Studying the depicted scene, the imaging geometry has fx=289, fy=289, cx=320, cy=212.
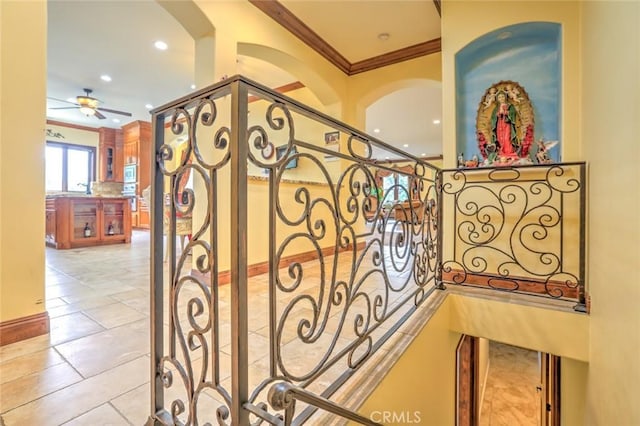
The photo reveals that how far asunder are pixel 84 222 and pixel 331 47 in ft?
14.6

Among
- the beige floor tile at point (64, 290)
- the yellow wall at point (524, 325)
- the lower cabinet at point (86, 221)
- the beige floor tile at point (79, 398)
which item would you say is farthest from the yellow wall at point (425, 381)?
the lower cabinet at point (86, 221)

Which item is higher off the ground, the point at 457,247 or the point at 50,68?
the point at 50,68

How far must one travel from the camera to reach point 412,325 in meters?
1.75

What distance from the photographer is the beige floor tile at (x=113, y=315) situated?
1707mm

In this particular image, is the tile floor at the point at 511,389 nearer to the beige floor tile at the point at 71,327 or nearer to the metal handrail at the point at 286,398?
the metal handrail at the point at 286,398

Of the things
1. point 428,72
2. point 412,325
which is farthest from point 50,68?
point 412,325

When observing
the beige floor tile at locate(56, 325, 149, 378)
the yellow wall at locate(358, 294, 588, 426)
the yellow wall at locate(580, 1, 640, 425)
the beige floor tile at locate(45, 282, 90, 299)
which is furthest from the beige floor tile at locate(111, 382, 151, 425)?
the yellow wall at locate(580, 1, 640, 425)

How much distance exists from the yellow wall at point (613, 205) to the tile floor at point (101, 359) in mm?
957

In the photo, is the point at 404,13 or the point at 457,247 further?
the point at 404,13

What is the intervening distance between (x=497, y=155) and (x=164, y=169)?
103 inches

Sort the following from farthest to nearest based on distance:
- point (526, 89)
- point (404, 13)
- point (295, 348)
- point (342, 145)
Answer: point (342, 145)
point (404, 13)
point (526, 89)
point (295, 348)

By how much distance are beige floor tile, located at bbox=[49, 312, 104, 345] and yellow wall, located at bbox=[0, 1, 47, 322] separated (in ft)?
0.50

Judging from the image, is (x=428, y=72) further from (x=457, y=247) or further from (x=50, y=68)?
(x=50, y=68)

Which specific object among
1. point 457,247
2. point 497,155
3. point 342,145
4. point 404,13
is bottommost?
point 457,247
